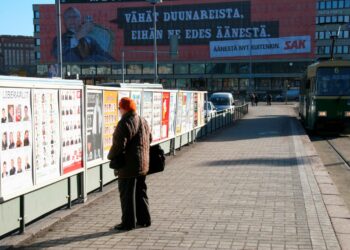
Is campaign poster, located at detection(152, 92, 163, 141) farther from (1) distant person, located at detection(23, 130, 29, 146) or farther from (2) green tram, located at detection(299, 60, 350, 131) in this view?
(2) green tram, located at detection(299, 60, 350, 131)

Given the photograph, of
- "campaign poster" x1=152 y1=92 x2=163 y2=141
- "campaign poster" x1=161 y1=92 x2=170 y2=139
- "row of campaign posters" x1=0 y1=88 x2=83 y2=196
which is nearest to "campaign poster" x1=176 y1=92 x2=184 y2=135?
"campaign poster" x1=161 y1=92 x2=170 y2=139

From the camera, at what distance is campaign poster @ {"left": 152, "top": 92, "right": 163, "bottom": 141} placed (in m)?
12.5

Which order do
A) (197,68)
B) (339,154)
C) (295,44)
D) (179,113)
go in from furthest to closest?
(197,68) → (295,44) → (339,154) → (179,113)

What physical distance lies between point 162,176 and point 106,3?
9371 centimetres

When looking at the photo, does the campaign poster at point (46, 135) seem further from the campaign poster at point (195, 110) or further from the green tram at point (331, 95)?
the green tram at point (331, 95)

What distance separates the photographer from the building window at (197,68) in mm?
99125

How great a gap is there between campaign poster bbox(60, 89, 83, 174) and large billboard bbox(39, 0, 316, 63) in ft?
280

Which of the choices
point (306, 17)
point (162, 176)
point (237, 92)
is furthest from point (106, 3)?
point (162, 176)

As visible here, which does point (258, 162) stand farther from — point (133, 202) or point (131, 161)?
point (131, 161)

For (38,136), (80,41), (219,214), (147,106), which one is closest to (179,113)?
(147,106)

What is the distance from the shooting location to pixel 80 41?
100 meters

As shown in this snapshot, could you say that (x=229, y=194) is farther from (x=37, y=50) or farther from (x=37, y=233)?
(x=37, y=50)

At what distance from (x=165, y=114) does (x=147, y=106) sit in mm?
1756

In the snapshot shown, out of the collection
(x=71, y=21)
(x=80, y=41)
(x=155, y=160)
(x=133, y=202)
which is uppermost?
(x=71, y=21)
